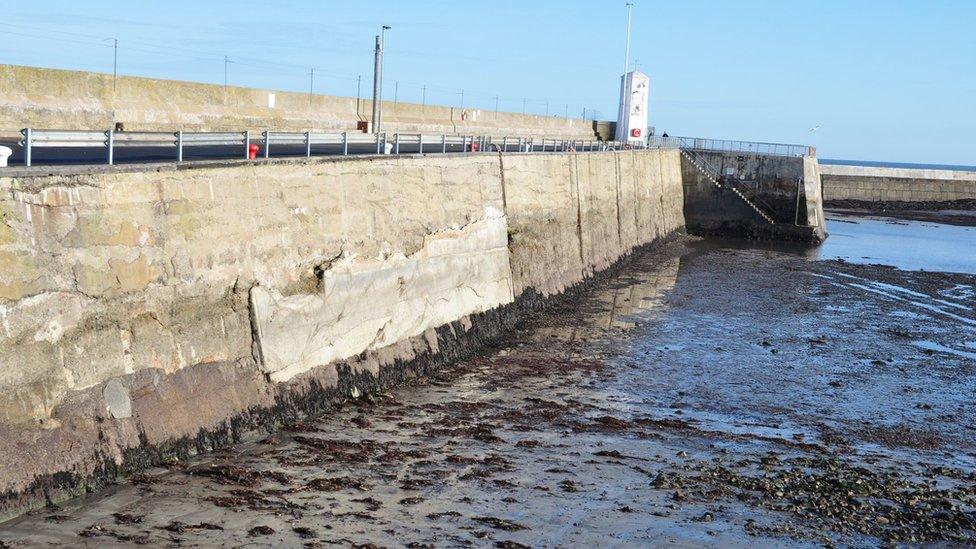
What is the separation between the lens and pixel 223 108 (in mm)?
31172

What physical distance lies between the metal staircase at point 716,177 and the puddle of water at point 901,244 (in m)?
3.23

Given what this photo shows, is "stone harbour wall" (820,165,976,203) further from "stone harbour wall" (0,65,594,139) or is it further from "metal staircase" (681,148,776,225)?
"stone harbour wall" (0,65,594,139)

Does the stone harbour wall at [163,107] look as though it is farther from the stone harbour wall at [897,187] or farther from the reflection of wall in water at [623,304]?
the stone harbour wall at [897,187]

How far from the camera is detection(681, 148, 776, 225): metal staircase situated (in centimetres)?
4909

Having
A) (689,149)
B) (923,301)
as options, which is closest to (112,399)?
(923,301)

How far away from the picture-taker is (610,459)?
12562 millimetres

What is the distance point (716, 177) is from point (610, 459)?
4029 cm

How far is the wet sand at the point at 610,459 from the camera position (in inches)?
385

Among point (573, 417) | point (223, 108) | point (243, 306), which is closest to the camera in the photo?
point (243, 306)

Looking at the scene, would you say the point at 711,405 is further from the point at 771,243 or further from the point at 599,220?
the point at 771,243

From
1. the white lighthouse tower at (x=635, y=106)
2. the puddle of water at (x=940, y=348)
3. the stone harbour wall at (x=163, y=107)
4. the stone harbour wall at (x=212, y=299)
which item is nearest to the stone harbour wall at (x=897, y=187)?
the white lighthouse tower at (x=635, y=106)

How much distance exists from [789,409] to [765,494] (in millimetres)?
4783

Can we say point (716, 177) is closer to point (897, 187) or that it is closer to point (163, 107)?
point (897, 187)

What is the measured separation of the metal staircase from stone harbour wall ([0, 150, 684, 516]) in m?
30.7
